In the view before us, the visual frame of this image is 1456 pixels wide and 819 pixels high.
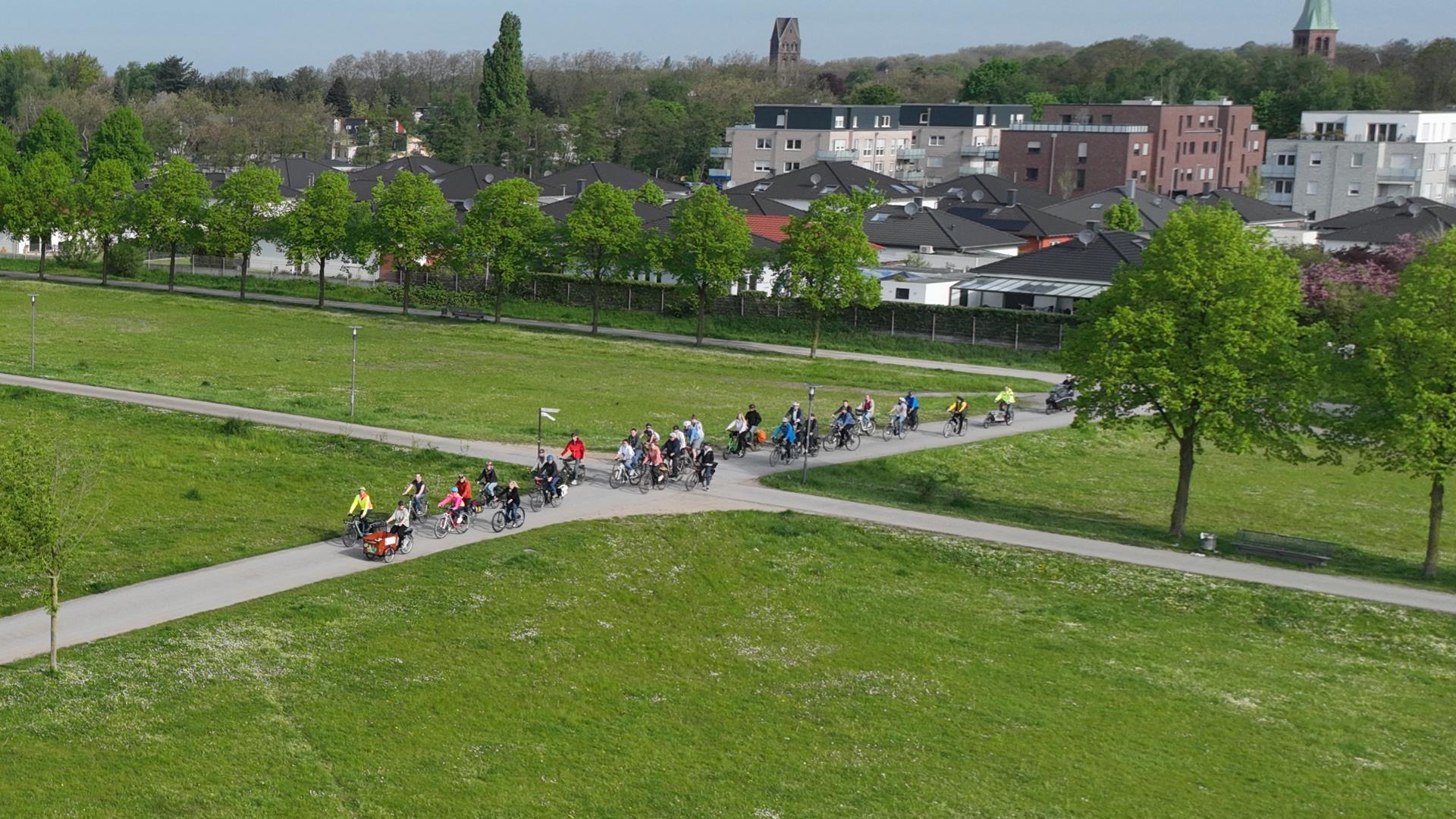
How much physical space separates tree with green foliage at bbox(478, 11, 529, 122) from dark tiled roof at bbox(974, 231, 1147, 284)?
98.3 metres

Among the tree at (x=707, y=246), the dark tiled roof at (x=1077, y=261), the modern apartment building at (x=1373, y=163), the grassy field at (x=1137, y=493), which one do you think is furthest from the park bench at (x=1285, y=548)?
the modern apartment building at (x=1373, y=163)

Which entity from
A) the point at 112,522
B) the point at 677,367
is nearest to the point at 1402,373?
the point at 112,522

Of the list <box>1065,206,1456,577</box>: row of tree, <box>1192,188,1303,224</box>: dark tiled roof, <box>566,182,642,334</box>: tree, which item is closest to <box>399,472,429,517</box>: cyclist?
<box>1065,206,1456,577</box>: row of tree

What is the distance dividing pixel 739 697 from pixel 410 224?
62.8 meters

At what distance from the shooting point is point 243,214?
9006 cm

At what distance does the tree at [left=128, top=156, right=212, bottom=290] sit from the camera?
91312mm

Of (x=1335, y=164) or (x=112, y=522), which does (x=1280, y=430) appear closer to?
(x=112, y=522)

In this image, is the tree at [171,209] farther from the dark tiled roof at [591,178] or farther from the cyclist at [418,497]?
the cyclist at [418,497]

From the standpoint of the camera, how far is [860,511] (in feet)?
130

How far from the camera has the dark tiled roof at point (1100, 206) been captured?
109125mm

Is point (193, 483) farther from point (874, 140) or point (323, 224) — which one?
point (874, 140)

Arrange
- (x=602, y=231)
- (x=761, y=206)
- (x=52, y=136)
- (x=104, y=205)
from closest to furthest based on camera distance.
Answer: (x=602, y=231), (x=104, y=205), (x=761, y=206), (x=52, y=136)

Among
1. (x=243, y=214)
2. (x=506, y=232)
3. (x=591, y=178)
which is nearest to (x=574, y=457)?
(x=506, y=232)

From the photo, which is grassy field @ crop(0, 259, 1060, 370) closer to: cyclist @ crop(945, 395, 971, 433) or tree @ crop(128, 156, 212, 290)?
tree @ crop(128, 156, 212, 290)
